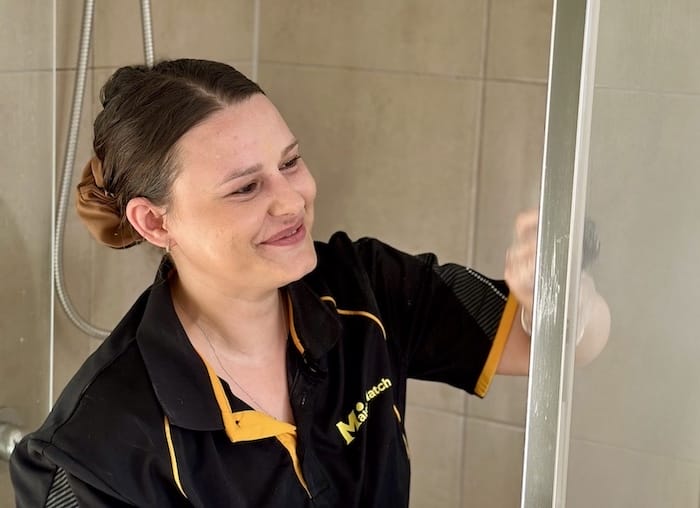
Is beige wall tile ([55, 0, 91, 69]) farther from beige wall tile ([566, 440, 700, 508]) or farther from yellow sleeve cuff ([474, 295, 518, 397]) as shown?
beige wall tile ([566, 440, 700, 508])

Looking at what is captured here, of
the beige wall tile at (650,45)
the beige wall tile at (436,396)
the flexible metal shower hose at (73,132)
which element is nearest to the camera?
the beige wall tile at (650,45)

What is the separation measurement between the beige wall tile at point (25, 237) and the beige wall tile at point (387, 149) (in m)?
0.63

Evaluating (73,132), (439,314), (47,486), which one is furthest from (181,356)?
(73,132)

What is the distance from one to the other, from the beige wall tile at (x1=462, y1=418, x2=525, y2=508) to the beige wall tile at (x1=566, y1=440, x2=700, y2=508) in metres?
0.92

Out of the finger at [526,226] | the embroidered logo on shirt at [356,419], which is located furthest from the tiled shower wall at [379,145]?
the finger at [526,226]

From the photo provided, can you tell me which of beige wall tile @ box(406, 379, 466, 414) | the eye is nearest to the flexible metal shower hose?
the eye

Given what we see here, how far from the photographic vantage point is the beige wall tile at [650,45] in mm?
614

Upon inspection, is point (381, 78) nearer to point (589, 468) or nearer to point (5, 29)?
point (5, 29)

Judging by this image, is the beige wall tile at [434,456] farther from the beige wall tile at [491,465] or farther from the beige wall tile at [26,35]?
the beige wall tile at [26,35]

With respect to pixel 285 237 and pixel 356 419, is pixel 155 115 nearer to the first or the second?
pixel 285 237

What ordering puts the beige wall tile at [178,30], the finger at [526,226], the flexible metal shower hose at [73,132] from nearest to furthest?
the finger at [526,226] < the flexible metal shower hose at [73,132] < the beige wall tile at [178,30]

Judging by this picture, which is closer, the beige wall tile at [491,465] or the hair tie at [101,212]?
the hair tie at [101,212]

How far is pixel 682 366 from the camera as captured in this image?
0.76 metres

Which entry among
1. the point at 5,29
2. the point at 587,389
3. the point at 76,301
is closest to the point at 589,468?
the point at 587,389
